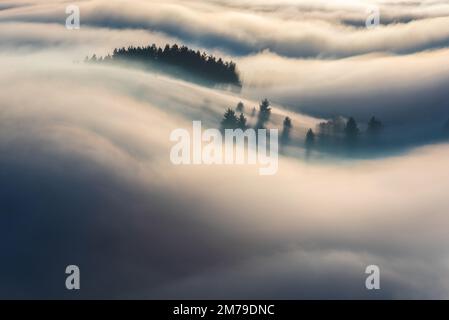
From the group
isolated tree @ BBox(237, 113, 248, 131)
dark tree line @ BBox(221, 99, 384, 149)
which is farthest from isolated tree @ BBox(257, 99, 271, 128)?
isolated tree @ BBox(237, 113, 248, 131)

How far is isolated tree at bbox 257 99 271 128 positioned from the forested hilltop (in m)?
0.28

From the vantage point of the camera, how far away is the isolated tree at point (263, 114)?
5.89m

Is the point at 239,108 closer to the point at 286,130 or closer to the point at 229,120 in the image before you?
the point at 229,120

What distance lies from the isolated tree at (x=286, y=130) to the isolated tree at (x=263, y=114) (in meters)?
0.16

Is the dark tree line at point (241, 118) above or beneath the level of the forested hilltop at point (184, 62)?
beneath

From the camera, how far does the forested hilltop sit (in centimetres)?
594

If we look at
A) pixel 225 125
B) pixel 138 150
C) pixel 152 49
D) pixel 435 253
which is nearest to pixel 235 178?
pixel 225 125

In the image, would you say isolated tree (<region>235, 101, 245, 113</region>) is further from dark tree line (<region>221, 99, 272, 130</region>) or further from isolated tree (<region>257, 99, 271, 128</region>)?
isolated tree (<region>257, 99, 271, 128</region>)

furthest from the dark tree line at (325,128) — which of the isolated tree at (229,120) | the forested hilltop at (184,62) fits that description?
the forested hilltop at (184,62)

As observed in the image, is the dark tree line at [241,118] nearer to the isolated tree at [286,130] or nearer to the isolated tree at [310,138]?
the isolated tree at [286,130]

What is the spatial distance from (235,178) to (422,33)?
2089mm

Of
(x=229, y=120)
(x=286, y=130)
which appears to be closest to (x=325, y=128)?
(x=286, y=130)

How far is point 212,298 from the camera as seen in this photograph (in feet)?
18.4

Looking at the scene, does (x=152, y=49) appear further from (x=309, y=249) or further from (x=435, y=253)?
(x=435, y=253)
